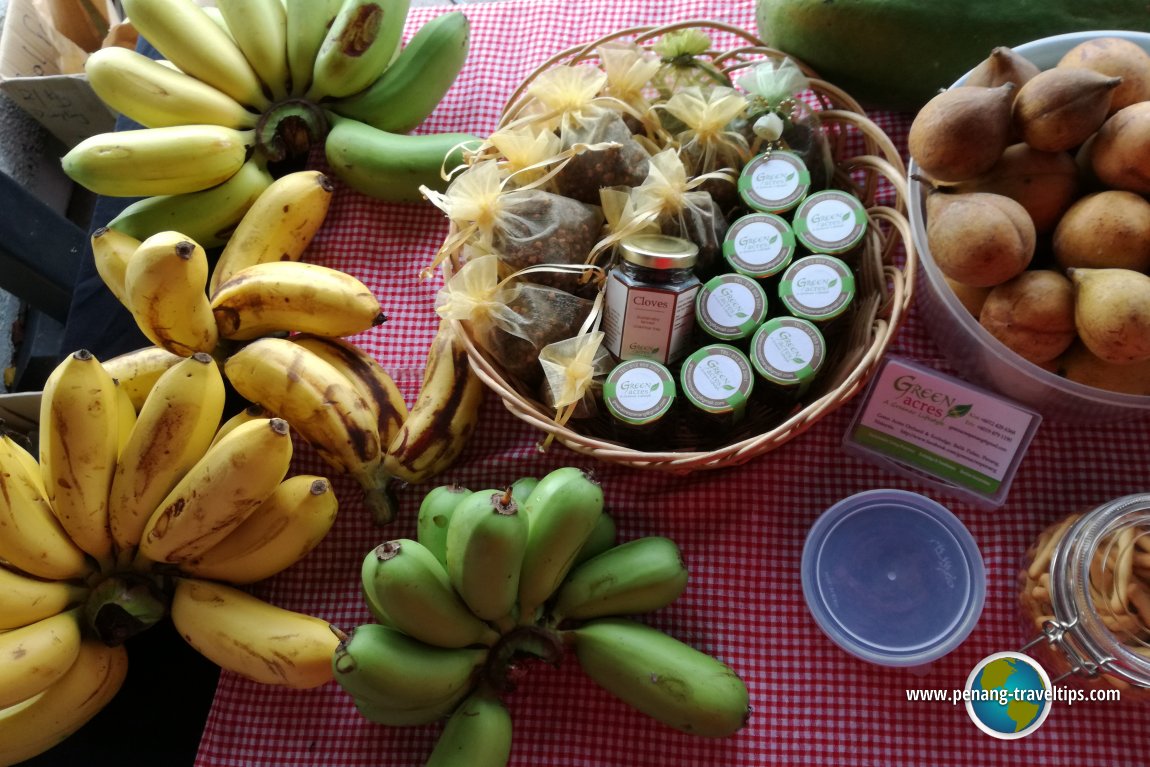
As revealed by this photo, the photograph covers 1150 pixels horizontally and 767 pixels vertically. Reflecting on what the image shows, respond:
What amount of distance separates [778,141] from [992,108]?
239 millimetres

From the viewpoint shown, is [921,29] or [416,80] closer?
[921,29]

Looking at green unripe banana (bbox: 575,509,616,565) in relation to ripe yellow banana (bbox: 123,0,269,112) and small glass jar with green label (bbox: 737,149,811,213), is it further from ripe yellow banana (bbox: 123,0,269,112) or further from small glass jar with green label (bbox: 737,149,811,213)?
ripe yellow banana (bbox: 123,0,269,112)

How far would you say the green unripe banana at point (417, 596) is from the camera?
62cm

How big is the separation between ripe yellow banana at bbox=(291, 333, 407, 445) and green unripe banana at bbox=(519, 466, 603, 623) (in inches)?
8.2

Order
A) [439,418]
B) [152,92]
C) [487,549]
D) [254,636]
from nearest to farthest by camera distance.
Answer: [487,549]
[254,636]
[439,418]
[152,92]

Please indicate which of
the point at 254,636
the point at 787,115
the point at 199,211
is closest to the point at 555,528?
the point at 254,636

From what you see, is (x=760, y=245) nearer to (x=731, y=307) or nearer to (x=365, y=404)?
(x=731, y=307)

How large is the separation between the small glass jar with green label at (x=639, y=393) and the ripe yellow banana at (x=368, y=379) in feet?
0.77

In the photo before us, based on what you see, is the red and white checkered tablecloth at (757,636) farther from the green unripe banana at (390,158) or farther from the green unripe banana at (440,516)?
the green unripe banana at (390,158)

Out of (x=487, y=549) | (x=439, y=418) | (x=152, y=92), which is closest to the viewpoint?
(x=487, y=549)

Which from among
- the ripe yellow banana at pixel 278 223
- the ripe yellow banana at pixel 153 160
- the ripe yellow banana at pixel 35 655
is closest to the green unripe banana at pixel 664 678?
the ripe yellow banana at pixel 35 655

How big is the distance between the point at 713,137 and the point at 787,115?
3.4 inches

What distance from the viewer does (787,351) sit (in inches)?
28.5

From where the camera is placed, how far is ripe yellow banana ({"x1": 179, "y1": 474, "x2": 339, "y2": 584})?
2.40ft
